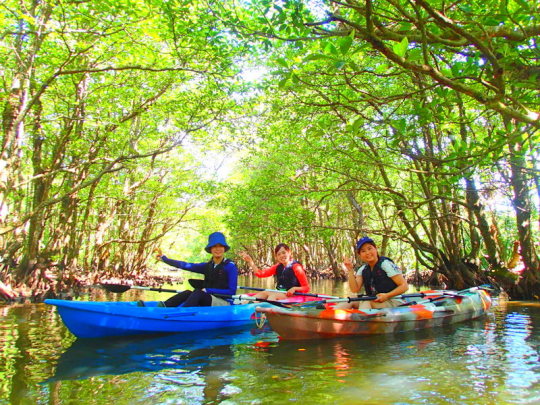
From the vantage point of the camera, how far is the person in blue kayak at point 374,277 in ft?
20.5

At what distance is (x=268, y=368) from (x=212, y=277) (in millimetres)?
2816

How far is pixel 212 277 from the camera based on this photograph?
23.4 feet

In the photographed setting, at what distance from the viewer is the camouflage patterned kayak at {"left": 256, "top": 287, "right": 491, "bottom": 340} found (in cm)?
577

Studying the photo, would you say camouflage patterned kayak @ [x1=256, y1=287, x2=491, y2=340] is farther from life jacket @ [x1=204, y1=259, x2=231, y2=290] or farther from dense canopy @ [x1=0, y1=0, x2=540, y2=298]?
dense canopy @ [x1=0, y1=0, x2=540, y2=298]

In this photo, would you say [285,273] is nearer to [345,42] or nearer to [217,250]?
[217,250]

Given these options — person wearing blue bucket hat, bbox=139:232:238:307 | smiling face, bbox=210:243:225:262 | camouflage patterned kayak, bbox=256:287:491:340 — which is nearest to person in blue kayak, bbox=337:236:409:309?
camouflage patterned kayak, bbox=256:287:491:340

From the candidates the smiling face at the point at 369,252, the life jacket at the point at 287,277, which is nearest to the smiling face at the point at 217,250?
the life jacket at the point at 287,277

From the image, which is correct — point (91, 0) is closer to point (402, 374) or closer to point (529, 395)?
point (402, 374)

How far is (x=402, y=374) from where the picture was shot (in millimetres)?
4234

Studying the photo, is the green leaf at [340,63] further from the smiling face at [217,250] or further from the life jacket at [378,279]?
the smiling face at [217,250]

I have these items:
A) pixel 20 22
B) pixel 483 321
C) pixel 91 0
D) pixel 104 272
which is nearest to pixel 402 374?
pixel 483 321

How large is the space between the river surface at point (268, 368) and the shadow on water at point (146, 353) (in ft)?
0.04

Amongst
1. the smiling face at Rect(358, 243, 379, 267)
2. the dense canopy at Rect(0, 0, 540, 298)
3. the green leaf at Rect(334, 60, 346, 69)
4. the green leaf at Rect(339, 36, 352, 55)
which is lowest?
the smiling face at Rect(358, 243, 379, 267)

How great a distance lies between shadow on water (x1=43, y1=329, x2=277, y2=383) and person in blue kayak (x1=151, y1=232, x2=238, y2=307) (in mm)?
575
